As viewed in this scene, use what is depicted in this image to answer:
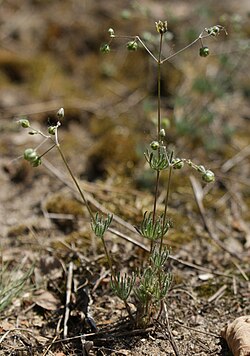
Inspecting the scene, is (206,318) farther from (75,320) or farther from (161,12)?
(161,12)

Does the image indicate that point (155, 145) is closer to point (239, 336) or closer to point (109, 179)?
point (239, 336)

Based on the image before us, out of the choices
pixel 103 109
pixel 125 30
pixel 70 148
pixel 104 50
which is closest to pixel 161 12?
pixel 125 30

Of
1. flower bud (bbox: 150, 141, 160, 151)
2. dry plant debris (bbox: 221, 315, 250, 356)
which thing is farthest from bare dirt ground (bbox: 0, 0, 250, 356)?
flower bud (bbox: 150, 141, 160, 151)

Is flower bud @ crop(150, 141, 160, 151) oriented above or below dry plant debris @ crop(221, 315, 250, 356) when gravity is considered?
above

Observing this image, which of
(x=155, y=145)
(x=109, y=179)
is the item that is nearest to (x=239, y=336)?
(x=155, y=145)

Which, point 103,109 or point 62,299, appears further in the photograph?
point 103,109

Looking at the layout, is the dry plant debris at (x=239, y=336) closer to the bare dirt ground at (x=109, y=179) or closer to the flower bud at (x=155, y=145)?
the bare dirt ground at (x=109, y=179)

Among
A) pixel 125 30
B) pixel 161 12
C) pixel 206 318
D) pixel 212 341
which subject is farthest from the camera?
pixel 161 12

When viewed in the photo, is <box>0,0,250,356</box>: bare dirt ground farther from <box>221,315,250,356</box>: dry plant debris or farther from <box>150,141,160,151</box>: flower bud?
<box>150,141,160,151</box>: flower bud
